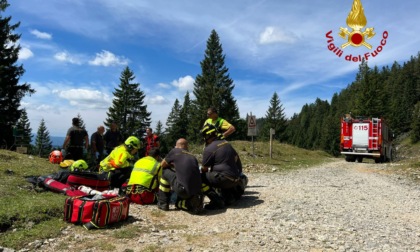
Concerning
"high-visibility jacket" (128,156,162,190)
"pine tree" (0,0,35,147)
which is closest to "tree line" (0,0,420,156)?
"pine tree" (0,0,35,147)

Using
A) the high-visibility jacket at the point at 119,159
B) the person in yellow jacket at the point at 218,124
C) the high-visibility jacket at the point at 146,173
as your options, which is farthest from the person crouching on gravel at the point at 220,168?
the high-visibility jacket at the point at 119,159

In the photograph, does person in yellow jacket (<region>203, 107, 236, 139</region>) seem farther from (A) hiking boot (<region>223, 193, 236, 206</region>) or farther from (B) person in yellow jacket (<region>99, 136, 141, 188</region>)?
(B) person in yellow jacket (<region>99, 136, 141, 188</region>)

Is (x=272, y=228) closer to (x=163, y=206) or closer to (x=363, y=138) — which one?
(x=163, y=206)

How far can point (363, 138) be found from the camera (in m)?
22.6

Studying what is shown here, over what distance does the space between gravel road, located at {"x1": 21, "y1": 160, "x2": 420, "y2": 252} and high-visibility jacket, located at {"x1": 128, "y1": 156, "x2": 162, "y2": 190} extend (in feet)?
1.83

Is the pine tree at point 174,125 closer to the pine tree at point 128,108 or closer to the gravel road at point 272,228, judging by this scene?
the pine tree at point 128,108

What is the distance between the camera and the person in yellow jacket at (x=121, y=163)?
8.60 meters

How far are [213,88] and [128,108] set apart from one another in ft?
46.3

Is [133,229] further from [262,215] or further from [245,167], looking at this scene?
[245,167]

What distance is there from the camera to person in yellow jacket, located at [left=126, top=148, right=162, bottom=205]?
7.68m

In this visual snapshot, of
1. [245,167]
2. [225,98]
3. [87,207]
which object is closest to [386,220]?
[87,207]

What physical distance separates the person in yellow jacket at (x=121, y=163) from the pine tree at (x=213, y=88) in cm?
4565

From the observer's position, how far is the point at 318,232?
5535 mm

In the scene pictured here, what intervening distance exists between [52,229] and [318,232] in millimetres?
4266
